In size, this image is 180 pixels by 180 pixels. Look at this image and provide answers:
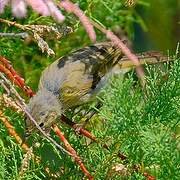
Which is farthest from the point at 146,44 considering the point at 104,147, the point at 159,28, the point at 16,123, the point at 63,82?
the point at 104,147

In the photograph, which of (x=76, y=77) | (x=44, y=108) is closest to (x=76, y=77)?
(x=76, y=77)

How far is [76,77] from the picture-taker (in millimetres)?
1884

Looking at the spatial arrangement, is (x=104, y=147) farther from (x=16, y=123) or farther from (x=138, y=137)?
(x=16, y=123)

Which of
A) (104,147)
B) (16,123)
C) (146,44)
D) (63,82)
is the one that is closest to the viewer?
(104,147)

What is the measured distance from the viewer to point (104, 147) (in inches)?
47.6

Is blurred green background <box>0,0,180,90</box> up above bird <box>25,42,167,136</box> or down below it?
above

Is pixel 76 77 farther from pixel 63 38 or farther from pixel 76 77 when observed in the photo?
pixel 63 38

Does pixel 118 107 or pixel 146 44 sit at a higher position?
pixel 118 107

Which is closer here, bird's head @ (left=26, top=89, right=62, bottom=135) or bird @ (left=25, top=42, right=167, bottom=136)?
bird's head @ (left=26, top=89, right=62, bottom=135)

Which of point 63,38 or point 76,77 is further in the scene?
point 76,77

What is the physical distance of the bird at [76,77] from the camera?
172cm

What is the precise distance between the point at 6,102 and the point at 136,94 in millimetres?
235

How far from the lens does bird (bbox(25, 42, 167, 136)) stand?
67.7 inches

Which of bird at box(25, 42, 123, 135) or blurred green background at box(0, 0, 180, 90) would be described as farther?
bird at box(25, 42, 123, 135)
